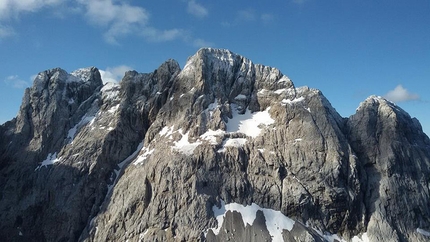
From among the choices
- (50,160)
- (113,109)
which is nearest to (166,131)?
(113,109)

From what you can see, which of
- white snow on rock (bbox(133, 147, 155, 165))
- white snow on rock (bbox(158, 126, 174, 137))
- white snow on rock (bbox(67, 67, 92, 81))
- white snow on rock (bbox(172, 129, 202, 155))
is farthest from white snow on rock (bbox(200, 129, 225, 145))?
white snow on rock (bbox(67, 67, 92, 81))

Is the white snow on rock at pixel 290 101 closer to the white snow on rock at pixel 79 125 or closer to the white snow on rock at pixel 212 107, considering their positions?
the white snow on rock at pixel 212 107

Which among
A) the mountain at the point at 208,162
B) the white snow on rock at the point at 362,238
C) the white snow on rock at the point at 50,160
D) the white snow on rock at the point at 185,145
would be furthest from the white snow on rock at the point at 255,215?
the white snow on rock at the point at 50,160

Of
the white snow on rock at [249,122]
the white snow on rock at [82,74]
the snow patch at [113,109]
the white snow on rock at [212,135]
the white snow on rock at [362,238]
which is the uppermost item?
the white snow on rock at [82,74]

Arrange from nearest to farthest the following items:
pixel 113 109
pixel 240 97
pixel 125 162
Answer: pixel 125 162 → pixel 113 109 → pixel 240 97

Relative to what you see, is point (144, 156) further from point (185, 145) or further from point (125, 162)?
point (185, 145)

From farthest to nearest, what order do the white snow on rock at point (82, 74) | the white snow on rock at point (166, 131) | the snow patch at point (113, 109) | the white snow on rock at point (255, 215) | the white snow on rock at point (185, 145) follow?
the white snow on rock at point (82, 74) → the snow patch at point (113, 109) → the white snow on rock at point (166, 131) → the white snow on rock at point (185, 145) → the white snow on rock at point (255, 215)

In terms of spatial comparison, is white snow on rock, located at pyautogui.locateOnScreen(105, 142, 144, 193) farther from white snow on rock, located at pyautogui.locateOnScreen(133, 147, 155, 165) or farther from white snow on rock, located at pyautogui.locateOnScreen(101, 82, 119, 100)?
white snow on rock, located at pyautogui.locateOnScreen(101, 82, 119, 100)

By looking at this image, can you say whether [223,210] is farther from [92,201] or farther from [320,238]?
[92,201]
